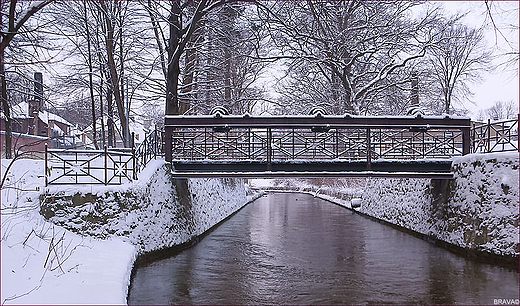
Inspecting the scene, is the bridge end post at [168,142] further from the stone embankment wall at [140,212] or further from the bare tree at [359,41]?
the bare tree at [359,41]

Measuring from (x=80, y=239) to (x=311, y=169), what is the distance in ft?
23.5

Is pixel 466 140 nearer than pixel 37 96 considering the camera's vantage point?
No

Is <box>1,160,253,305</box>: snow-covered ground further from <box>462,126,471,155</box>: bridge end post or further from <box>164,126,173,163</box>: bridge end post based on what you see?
<box>462,126,471,155</box>: bridge end post

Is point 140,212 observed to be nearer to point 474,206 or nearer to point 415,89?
point 474,206

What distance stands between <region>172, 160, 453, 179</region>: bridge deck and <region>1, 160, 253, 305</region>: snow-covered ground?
1.59 metres

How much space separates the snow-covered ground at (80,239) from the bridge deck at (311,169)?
5.23ft

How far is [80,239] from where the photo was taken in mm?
11031

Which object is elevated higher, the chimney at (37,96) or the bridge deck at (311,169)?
the chimney at (37,96)

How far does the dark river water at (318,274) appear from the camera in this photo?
9.48 meters

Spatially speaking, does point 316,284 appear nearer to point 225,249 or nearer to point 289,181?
point 225,249

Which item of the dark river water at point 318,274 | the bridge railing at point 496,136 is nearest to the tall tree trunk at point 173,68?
the dark river water at point 318,274

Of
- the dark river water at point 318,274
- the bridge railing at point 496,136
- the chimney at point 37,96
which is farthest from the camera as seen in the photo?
the chimney at point 37,96

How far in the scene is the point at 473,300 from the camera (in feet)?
29.8

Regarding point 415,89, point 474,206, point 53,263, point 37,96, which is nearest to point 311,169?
point 474,206
